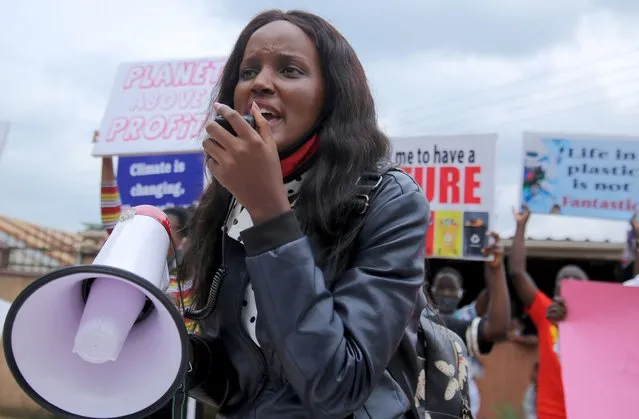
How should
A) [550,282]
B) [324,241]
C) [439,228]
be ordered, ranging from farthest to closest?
1. [550,282]
2. [439,228]
3. [324,241]

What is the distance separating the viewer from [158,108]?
5.86 metres

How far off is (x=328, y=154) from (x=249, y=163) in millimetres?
267

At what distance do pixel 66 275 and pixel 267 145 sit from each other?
0.36 m

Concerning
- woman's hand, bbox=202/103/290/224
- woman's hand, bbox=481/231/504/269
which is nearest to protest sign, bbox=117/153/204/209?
woman's hand, bbox=481/231/504/269

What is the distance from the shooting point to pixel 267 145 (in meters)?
1.11

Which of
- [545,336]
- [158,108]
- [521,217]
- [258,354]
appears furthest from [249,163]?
[158,108]

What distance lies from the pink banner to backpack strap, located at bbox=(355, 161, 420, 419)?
1.89 m

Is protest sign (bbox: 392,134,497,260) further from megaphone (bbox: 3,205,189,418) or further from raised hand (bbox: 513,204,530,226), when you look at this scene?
megaphone (bbox: 3,205,189,418)

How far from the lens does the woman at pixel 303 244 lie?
42.8 inches

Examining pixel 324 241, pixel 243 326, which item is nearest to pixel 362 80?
pixel 324 241

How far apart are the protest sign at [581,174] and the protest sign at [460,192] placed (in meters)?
0.54

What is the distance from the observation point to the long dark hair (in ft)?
4.12

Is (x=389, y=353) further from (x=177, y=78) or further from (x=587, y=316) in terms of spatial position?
(x=177, y=78)

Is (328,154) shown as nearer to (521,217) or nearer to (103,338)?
(103,338)
